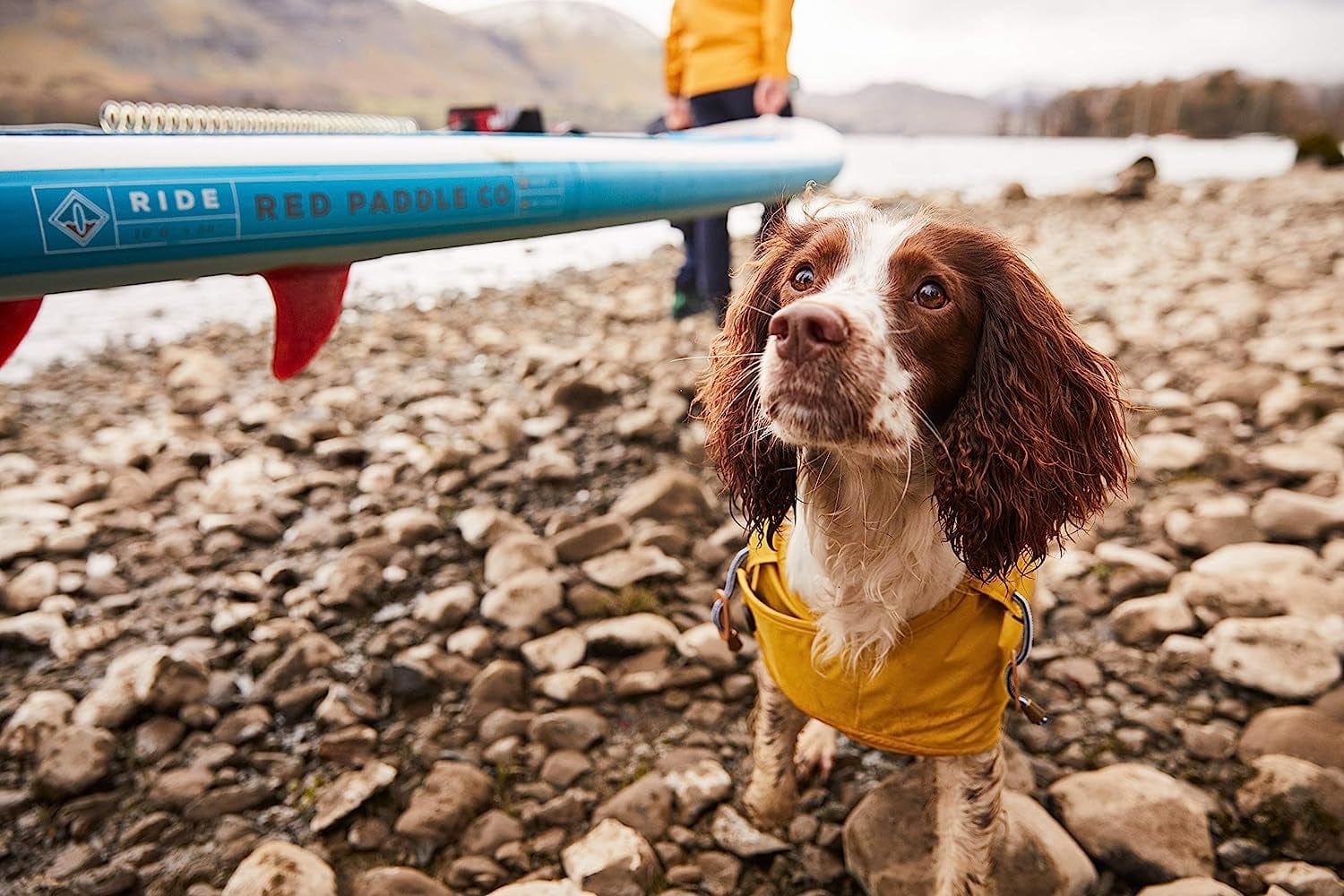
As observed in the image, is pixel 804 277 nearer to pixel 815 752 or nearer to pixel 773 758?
pixel 773 758

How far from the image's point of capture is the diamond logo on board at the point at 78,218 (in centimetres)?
147

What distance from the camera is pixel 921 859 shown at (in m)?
1.82

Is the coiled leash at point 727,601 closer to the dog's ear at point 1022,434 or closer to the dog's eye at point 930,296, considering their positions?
the dog's ear at point 1022,434

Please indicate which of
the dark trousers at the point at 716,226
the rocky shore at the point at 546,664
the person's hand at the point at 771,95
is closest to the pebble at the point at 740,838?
the rocky shore at the point at 546,664

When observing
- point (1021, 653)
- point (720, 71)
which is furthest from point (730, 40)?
point (1021, 653)

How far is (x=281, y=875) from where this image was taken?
174 cm

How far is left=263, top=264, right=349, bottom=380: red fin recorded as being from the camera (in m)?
2.02

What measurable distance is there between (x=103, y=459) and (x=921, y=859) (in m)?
4.03

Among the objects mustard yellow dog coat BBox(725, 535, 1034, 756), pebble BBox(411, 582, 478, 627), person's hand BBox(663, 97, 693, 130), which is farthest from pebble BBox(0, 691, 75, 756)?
person's hand BBox(663, 97, 693, 130)

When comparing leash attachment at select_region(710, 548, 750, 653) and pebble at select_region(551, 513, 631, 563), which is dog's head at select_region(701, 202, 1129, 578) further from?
pebble at select_region(551, 513, 631, 563)

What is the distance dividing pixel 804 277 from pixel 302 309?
1.24 metres

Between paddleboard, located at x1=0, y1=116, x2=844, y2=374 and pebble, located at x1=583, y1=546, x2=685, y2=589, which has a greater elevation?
paddleboard, located at x1=0, y1=116, x2=844, y2=374

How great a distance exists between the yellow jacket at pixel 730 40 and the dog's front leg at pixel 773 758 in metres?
3.92

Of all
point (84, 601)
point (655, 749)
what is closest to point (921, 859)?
point (655, 749)
